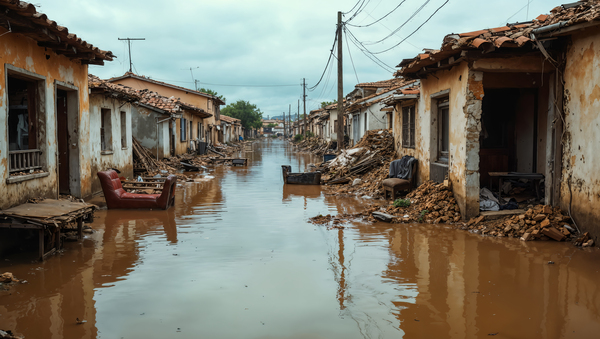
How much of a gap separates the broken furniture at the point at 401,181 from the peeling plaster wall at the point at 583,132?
4313mm

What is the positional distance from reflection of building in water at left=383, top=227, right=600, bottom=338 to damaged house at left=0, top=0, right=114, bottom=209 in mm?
6560

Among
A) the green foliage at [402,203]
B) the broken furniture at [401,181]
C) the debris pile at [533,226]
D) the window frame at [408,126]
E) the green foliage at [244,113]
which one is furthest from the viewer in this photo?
the green foliage at [244,113]

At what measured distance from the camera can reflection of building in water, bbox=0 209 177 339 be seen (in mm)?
4406

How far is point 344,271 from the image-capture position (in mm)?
6191

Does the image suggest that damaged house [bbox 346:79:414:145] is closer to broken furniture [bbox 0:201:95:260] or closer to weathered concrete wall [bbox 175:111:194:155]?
weathered concrete wall [bbox 175:111:194:155]

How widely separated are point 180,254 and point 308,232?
8.45 feet

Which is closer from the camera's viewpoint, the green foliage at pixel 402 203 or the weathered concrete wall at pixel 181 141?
the green foliage at pixel 402 203

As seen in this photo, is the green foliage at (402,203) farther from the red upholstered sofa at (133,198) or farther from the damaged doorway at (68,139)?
the damaged doorway at (68,139)

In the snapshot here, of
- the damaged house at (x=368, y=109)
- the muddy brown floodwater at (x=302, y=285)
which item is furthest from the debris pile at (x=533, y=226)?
the damaged house at (x=368, y=109)

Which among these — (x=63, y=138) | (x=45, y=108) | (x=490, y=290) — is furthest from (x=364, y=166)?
(x=490, y=290)

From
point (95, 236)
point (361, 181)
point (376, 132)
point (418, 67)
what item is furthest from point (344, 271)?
point (376, 132)

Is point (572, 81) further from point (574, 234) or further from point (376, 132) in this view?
point (376, 132)

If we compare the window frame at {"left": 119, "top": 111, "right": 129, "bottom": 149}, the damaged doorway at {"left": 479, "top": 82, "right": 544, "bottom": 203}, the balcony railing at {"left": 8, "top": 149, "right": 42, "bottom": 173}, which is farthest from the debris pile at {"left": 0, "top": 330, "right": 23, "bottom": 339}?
the window frame at {"left": 119, "top": 111, "right": 129, "bottom": 149}

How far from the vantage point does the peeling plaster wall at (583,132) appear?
717 cm
